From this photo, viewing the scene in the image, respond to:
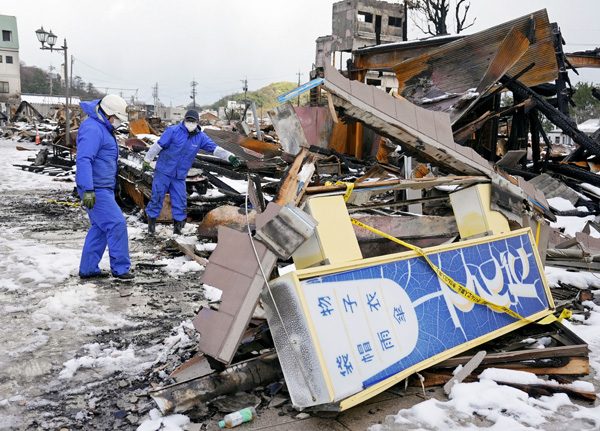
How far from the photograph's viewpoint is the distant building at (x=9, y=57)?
234ft

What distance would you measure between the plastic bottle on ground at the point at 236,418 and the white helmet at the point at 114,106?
3778 millimetres

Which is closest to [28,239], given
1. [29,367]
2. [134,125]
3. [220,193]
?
[220,193]

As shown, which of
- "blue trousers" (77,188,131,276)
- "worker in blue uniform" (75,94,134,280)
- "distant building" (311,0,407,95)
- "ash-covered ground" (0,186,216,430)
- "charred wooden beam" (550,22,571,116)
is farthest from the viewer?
"distant building" (311,0,407,95)

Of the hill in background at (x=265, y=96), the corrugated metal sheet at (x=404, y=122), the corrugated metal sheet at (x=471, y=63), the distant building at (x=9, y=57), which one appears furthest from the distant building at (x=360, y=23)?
the hill in background at (x=265, y=96)

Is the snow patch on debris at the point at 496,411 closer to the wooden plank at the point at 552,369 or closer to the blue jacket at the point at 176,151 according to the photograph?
the wooden plank at the point at 552,369

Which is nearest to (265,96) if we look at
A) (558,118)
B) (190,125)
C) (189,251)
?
(558,118)

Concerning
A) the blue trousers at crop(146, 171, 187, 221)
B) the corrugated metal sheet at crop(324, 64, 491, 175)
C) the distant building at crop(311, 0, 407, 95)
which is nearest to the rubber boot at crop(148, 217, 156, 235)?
the blue trousers at crop(146, 171, 187, 221)

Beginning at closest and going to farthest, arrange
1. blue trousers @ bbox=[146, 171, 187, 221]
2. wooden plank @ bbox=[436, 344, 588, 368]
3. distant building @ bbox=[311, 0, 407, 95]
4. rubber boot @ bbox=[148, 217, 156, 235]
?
wooden plank @ bbox=[436, 344, 588, 368] < blue trousers @ bbox=[146, 171, 187, 221] < rubber boot @ bbox=[148, 217, 156, 235] < distant building @ bbox=[311, 0, 407, 95]

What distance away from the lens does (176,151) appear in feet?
23.6

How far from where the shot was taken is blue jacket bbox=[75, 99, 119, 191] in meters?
4.95

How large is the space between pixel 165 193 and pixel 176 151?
66 centimetres

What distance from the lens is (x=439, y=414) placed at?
271 cm

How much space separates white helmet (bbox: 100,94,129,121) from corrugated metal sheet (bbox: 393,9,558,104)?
210 inches

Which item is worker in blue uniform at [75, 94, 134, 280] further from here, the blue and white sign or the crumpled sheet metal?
the crumpled sheet metal
